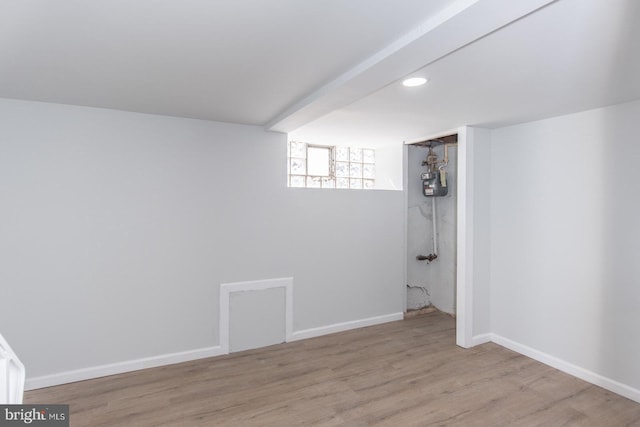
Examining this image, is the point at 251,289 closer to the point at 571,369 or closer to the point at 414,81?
the point at 414,81

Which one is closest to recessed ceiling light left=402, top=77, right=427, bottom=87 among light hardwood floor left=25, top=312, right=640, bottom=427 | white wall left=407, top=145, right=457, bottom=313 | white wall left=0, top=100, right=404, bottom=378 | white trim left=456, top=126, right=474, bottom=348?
white trim left=456, top=126, right=474, bottom=348

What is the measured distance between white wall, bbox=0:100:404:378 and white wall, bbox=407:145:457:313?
111cm

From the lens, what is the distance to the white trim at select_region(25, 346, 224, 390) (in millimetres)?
2490

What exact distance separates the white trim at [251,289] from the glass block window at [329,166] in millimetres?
1191

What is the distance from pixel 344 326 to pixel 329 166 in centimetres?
185

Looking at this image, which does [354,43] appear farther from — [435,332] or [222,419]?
[435,332]

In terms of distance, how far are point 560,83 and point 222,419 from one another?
2.84 meters

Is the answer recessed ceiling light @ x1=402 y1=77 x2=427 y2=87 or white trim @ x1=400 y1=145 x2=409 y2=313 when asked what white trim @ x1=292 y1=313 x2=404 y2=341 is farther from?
recessed ceiling light @ x1=402 y1=77 x2=427 y2=87

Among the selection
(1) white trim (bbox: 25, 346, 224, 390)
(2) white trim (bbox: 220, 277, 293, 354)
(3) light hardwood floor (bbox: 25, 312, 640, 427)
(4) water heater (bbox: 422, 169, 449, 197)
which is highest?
(4) water heater (bbox: 422, 169, 449, 197)

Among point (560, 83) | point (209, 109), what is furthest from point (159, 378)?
point (560, 83)

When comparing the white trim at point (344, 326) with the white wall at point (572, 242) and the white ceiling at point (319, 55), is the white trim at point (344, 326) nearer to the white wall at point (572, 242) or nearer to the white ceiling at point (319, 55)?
the white wall at point (572, 242)

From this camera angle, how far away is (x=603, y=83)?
2.04 meters

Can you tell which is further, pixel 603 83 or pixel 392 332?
pixel 392 332

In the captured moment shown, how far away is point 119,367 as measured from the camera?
270 cm
